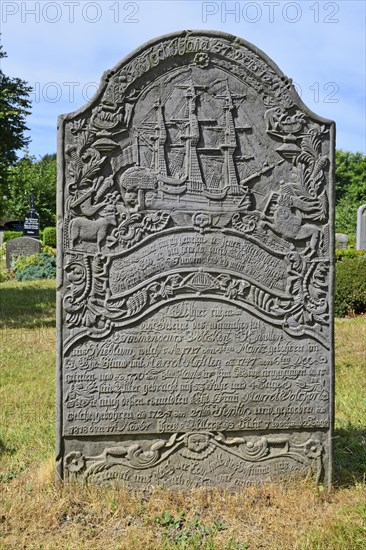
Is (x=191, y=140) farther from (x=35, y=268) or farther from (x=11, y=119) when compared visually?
(x=35, y=268)

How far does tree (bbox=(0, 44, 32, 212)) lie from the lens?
1079 centimetres

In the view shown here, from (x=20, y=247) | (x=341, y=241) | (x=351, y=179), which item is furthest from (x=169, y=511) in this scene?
(x=351, y=179)

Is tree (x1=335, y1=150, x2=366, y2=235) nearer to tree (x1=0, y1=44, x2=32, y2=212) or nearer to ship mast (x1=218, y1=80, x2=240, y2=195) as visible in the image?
tree (x1=0, y1=44, x2=32, y2=212)

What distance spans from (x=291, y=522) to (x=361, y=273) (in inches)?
315

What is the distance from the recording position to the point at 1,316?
35.6ft

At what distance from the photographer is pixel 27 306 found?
12.1 m

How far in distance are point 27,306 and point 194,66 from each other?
9.11m

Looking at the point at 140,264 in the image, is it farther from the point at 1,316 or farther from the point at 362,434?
the point at 1,316

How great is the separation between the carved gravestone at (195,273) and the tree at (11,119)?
749 cm

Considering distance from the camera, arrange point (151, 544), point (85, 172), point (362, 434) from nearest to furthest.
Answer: point (151, 544), point (85, 172), point (362, 434)

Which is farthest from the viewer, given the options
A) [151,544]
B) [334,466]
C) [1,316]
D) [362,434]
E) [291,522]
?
[1,316]

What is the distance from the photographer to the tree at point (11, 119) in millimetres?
10789

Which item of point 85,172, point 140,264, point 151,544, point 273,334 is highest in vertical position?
point 85,172

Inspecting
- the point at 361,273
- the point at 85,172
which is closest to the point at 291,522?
the point at 85,172
